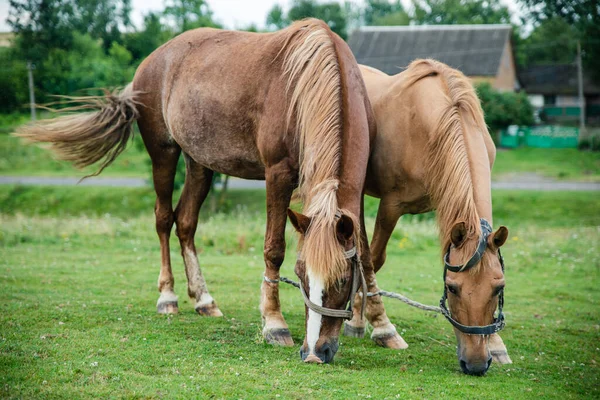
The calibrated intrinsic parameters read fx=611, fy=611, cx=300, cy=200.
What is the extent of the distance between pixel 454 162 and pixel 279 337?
2.26 meters

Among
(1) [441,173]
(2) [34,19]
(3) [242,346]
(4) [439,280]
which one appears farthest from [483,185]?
(2) [34,19]

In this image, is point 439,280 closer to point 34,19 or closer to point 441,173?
point 441,173

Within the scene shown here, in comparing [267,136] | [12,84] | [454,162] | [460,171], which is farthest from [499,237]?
[12,84]

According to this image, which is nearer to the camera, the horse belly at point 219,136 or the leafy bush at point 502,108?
the horse belly at point 219,136

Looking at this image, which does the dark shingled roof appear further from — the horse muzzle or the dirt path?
the horse muzzle

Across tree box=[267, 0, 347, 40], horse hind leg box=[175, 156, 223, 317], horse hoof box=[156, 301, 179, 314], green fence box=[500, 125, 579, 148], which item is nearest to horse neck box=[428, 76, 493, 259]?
horse hind leg box=[175, 156, 223, 317]

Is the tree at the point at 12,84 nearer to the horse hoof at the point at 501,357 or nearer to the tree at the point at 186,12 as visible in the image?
the tree at the point at 186,12

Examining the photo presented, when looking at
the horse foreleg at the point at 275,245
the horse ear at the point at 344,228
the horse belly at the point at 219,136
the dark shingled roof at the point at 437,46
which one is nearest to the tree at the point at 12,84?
the horse belly at the point at 219,136

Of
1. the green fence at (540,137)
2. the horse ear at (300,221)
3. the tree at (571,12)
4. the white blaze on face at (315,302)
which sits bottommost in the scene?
the green fence at (540,137)

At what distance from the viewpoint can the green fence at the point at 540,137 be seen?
3544 centimetres

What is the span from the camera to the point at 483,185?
16.5 feet

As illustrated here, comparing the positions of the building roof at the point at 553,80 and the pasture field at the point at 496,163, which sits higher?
the building roof at the point at 553,80

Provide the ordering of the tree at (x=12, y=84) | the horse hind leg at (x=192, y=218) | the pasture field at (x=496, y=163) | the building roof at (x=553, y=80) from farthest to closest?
the building roof at (x=553, y=80), the pasture field at (x=496, y=163), the tree at (x=12, y=84), the horse hind leg at (x=192, y=218)

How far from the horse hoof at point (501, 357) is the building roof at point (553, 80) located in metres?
48.5
